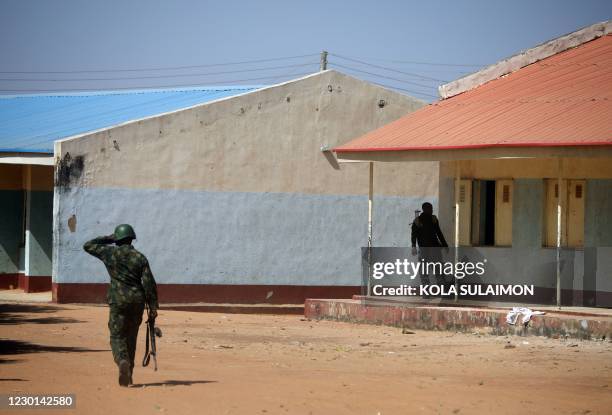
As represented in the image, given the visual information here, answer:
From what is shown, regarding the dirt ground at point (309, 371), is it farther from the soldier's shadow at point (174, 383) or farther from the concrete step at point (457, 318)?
the concrete step at point (457, 318)

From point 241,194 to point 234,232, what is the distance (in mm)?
787

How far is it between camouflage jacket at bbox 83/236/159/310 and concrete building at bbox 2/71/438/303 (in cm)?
1004

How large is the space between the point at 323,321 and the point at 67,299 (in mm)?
5046

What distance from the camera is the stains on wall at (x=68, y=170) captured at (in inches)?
831

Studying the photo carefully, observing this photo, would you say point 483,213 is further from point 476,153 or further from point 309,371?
point 309,371

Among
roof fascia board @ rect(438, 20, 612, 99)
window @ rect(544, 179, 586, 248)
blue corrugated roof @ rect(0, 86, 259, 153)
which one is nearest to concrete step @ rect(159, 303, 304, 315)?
blue corrugated roof @ rect(0, 86, 259, 153)

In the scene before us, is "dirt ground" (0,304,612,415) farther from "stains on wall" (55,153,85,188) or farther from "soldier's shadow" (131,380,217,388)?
"stains on wall" (55,153,85,188)

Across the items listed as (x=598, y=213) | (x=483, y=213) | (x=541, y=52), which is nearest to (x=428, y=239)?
(x=483, y=213)

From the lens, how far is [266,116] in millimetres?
23172

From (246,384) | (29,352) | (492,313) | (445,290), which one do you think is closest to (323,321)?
(445,290)

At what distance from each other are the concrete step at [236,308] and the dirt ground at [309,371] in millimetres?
3184

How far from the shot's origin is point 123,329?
11.3 meters

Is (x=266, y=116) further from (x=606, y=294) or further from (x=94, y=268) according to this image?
(x=606, y=294)

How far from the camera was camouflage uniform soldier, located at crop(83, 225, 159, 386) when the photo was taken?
36.9ft
